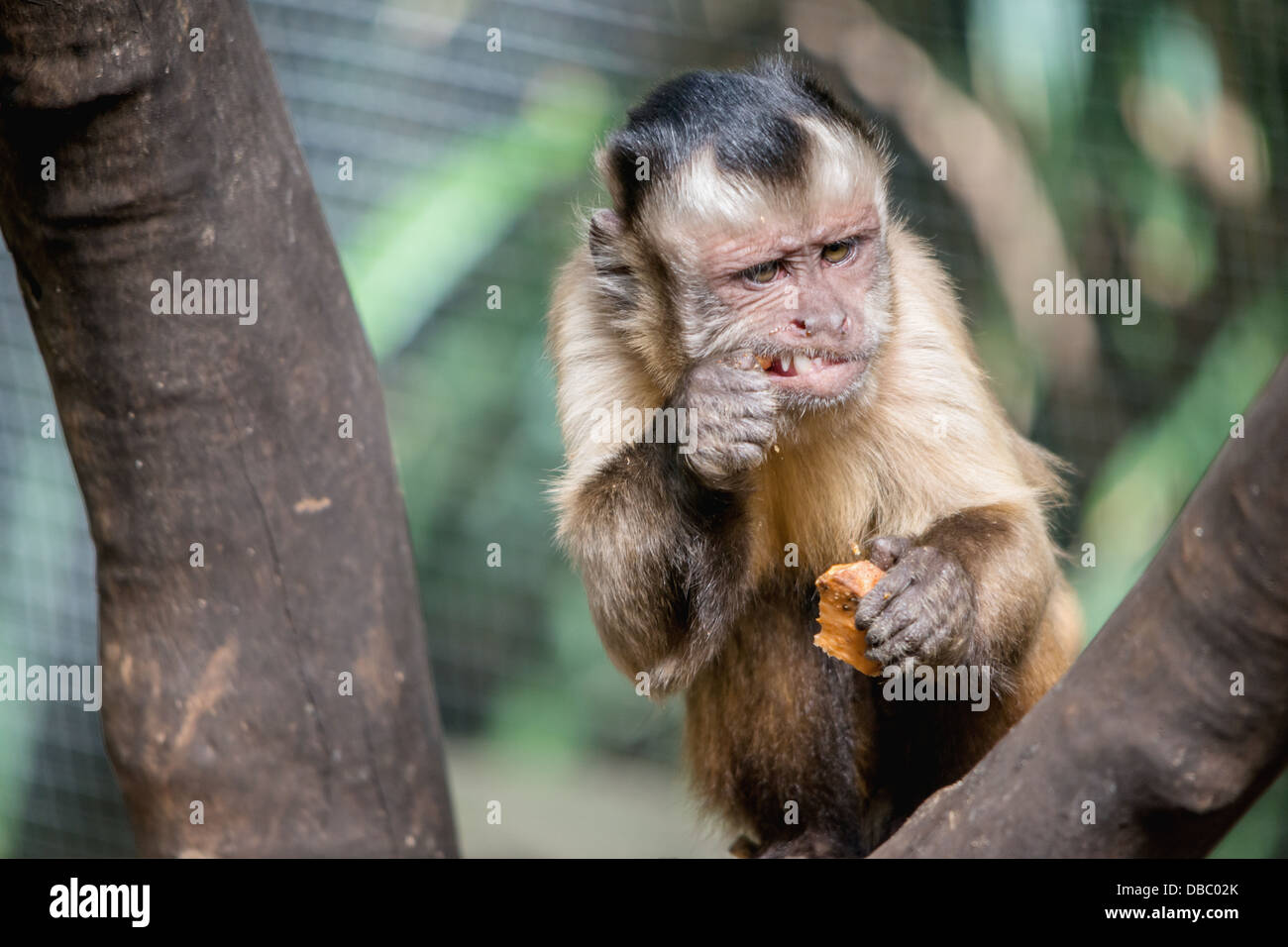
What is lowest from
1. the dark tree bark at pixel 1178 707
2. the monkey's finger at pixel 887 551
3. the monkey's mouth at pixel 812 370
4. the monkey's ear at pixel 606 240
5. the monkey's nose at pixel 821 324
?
the dark tree bark at pixel 1178 707

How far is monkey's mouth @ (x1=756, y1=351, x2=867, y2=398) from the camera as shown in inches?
133

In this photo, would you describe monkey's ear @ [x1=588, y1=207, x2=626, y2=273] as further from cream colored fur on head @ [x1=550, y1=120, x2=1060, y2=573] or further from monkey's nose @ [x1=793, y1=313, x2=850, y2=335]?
monkey's nose @ [x1=793, y1=313, x2=850, y2=335]

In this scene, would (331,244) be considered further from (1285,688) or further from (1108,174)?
(1108,174)

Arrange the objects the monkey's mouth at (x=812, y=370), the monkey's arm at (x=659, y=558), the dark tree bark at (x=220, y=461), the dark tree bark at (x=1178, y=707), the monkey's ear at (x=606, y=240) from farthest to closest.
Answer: the monkey's ear at (x=606, y=240) < the monkey's mouth at (x=812, y=370) < the monkey's arm at (x=659, y=558) < the dark tree bark at (x=220, y=461) < the dark tree bark at (x=1178, y=707)

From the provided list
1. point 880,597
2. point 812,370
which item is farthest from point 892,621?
point 812,370

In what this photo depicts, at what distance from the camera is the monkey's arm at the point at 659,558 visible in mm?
3275

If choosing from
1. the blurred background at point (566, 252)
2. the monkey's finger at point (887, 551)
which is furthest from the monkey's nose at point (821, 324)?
the blurred background at point (566, 252)

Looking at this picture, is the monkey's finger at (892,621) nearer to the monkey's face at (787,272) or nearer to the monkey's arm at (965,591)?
the monkey's arm at (965,591)

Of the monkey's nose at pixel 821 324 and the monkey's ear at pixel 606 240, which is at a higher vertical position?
the monkey's ear at pixel 606 240

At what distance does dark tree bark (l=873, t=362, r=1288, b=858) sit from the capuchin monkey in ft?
2.49

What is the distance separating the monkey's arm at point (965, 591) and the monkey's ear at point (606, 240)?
1.12 meters

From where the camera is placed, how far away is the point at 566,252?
624 cm

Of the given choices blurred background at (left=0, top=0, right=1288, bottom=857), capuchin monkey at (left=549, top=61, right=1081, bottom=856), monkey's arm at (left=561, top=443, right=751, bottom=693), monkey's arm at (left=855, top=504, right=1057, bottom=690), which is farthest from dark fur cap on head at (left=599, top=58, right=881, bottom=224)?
blurred background at (left=0, top=0, right=1288, bottom=857)

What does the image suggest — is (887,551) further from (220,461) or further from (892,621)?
(220,461)
